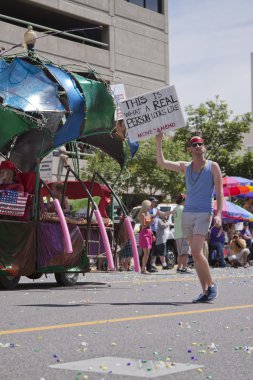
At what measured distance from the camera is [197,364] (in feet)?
20.6

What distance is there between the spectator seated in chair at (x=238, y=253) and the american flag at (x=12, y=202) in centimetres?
1296

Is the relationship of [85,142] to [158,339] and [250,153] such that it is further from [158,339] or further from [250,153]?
[250,153]

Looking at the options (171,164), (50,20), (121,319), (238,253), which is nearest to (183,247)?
(238,253)

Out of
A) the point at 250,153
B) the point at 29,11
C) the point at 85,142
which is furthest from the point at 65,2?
the point at 85,142

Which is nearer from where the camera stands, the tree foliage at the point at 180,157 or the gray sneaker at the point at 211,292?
the gray sneaker at the point at 211,292

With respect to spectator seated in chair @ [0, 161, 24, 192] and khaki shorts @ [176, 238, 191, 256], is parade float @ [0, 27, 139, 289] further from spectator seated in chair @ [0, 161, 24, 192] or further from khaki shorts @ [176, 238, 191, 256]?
khaki shorts @ [176, 238, 191, 256]

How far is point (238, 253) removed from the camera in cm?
2600

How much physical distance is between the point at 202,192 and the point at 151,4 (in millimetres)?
39557

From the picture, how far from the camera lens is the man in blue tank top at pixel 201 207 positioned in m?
10.9

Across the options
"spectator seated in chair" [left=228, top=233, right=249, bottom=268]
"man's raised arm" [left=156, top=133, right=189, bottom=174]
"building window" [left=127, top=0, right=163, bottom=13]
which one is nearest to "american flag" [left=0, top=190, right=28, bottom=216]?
"man's raised arm" [left=156, top=133, right=189, bottom=174]

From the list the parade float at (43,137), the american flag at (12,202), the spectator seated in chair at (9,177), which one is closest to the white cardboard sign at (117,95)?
the parade float at (43,137)

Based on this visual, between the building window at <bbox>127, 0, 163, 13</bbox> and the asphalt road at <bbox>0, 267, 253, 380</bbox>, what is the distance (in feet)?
121

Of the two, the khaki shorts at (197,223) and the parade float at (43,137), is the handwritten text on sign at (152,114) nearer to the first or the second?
the parade float at (43,137)

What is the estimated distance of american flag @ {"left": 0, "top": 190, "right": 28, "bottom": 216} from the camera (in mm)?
13586
